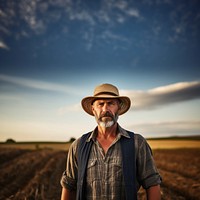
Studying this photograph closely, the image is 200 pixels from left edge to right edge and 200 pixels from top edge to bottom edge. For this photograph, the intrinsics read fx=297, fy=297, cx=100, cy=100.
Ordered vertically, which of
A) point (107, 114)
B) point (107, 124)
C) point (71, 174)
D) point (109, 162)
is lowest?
point (71, 174)

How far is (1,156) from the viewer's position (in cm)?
2548

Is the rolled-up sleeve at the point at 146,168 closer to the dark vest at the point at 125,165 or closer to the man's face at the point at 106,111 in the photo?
the dark vest at the point at 125,165

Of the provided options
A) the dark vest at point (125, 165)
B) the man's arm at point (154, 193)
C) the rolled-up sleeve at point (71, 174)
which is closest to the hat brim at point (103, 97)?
the dark vest at point (125, 165)

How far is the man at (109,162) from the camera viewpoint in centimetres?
360

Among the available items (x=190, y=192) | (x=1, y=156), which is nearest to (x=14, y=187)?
(x=190, y=192)

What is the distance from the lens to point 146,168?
12.1 ft

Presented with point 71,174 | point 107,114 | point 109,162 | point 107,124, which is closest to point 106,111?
point 107,114

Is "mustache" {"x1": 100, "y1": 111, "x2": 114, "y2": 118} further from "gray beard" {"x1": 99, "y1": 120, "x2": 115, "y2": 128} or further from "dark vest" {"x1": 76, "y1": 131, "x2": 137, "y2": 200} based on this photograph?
"dark vest" {"x1": 76, "y1": 131, "x2": 137, "y2": 200}

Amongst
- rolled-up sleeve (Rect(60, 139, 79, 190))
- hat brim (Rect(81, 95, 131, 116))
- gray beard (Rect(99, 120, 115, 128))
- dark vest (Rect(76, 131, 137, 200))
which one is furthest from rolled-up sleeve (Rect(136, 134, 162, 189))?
rolled-up sleeve (Rect(60, 139, 79, 190))

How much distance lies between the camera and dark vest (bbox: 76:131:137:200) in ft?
11.6

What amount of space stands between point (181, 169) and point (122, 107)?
537 inches

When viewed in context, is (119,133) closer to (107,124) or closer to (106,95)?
(107,124)

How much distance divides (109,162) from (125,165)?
21cm

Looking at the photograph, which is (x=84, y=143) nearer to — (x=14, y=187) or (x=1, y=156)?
(x=14, y=187)
